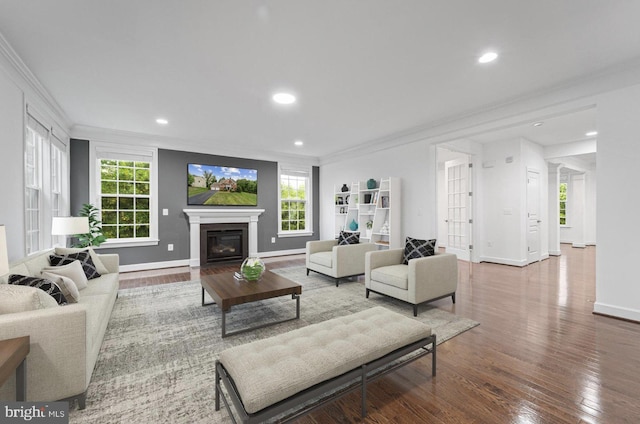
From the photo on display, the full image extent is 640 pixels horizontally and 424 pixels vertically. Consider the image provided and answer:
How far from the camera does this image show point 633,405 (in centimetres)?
170

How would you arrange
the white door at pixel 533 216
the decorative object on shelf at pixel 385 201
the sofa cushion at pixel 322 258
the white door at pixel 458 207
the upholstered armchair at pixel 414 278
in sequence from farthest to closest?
the white door at pixel 458 207 < the white door at pixel 533 216 < the decorative object on shelf at pixel 385 201 < the sofa cushion at pixel 322 258 < the upholstered armchair at pixel 414 278

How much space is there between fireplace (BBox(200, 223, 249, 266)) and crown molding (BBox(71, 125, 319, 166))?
1647 millimetres

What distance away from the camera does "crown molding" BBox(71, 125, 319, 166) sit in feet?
16.5

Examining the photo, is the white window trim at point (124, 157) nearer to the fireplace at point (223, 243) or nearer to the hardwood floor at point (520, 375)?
the fireplace at point (223, 243)

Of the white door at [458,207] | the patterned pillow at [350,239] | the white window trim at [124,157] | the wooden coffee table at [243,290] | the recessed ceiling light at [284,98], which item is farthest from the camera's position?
the white door at [458,207]

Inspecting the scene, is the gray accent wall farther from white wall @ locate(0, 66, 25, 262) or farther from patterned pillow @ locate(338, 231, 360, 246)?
patterned pillow @ locate(338, 231, 360, 246)

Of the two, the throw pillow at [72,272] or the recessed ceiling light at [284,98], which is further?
the recessed ceiling light at [284,98]

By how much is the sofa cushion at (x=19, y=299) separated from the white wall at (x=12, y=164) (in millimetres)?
1441

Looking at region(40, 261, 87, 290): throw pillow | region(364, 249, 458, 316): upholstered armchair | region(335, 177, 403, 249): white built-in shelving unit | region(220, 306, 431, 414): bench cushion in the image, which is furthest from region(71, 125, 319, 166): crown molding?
region(220, 306, 431, 414): bench cushion

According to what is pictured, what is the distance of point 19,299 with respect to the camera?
1.61m

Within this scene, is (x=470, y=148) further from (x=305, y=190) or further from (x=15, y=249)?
(x=15, y=249)

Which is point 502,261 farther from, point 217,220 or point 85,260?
point 85,260

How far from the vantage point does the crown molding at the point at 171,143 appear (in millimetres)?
5020

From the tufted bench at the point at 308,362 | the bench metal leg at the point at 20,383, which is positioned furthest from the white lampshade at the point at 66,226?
the tufted bench at the point at 308,362
